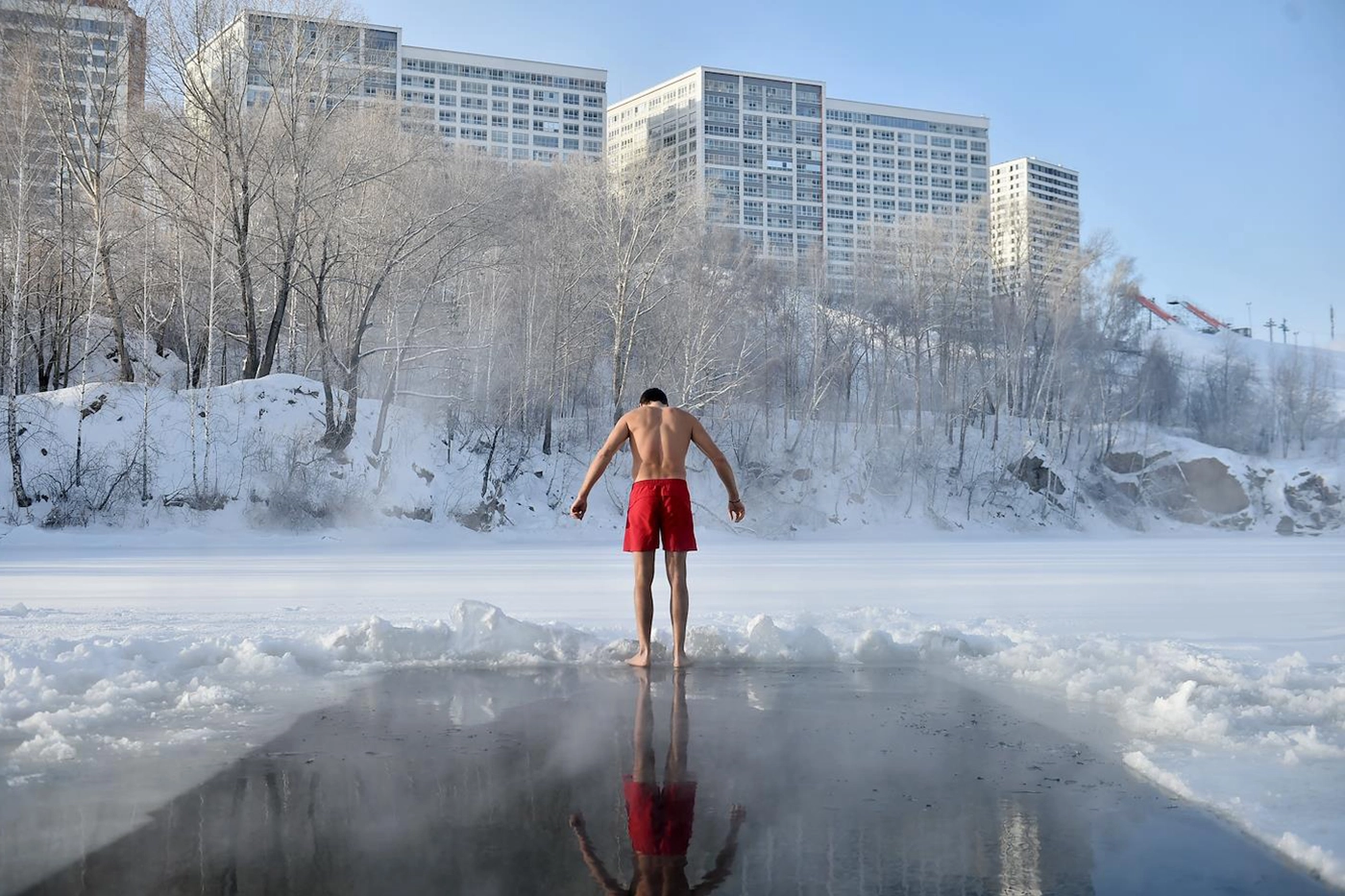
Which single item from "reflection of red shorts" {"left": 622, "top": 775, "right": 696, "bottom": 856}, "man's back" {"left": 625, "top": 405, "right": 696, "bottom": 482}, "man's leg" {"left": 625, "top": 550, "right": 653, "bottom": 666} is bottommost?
"reflection of red shorts" {"left": 622, "top": 775, "right": 696, "bottom": 856}

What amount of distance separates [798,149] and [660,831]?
407ft

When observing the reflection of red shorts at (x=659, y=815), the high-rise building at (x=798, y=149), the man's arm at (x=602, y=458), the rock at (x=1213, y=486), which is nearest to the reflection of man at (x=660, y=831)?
the reflection of red shorts at (x=659, y=815)

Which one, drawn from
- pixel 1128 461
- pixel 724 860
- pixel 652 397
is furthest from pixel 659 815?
pixel 1128 461

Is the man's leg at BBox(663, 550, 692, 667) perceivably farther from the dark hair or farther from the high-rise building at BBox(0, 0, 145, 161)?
the high-rise building at BBox(0, 0, 145, 161)

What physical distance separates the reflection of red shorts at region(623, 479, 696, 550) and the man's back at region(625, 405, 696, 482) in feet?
0.23

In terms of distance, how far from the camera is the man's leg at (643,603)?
6762 millimetres

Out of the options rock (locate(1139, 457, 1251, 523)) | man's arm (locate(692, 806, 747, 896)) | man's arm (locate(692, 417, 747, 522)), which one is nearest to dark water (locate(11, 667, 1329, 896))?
man's arm (locate(692, 806, 747, 896))

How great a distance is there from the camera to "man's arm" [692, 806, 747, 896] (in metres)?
2.87

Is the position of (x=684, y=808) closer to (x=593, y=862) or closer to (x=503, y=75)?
(x=593, y=862)

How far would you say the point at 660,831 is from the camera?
3.36 m

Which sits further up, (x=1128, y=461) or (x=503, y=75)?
(x=503, y=75)

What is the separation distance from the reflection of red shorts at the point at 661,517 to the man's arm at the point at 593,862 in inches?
138

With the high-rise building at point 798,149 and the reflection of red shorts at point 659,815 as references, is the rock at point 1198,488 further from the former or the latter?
the high-rise building at point 798,149

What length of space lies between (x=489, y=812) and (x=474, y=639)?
141 inches
